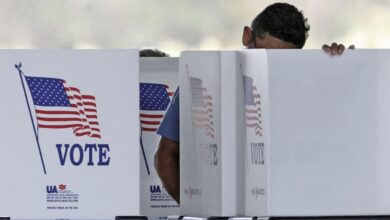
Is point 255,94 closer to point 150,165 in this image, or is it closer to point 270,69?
point 270,69

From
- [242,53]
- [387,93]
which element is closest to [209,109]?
[242,53]

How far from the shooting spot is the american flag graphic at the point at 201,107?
295 inches

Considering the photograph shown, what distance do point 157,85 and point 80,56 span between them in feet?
3.59

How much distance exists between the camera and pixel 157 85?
8.53 meters

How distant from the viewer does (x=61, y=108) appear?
754 cm

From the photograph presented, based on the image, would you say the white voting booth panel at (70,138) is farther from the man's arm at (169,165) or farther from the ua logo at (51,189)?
the man's arm at (169,165)

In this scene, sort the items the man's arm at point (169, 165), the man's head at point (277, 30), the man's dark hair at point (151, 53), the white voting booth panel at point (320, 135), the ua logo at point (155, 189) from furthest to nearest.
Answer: the man's dark hair at point (151, 53) < the ua logo at point (155, 189) < the man's arm at point (169, 165) < the man's head at point (277, 30) < the white voting booth panel at point (320, 135)

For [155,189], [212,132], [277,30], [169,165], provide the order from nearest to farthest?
1. [212,132]
2. [277,30]
3. [169,165]
4. [155,189]

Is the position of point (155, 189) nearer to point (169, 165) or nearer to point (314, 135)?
point (169, 165)

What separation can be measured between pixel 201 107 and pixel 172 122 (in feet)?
1.69

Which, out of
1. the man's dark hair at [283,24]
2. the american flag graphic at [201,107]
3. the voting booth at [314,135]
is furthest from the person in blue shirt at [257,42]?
the voting booth at [314,135]

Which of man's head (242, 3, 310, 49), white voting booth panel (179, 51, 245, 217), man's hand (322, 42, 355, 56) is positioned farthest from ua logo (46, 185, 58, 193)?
man's hand (322, 42, 355, 56)

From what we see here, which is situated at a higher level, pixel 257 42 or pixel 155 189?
pixel 257 42

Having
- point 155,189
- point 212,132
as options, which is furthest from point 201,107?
point 155,189
